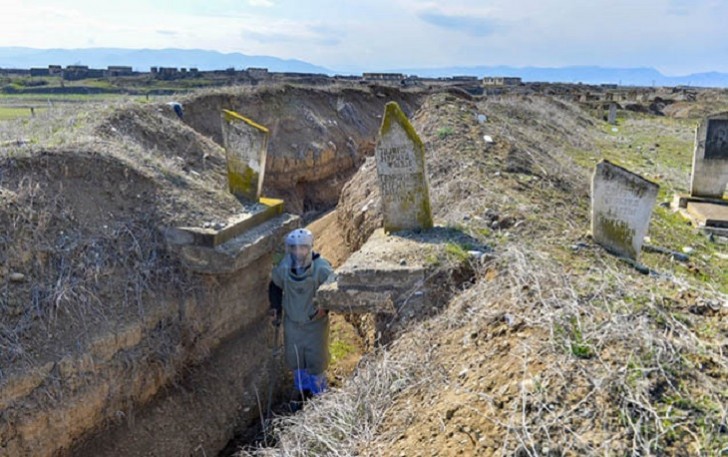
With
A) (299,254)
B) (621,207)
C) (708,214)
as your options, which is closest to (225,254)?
(299,254)

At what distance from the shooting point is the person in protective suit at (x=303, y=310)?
223 inches

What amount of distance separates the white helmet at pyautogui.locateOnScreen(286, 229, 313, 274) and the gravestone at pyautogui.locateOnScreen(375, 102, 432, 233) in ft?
3.51

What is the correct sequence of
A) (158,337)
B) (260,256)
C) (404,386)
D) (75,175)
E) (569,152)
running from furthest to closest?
(569,152) → (260,256) → (75,175) → (158,337) → (404,386)

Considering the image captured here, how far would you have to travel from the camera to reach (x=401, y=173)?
600 cm

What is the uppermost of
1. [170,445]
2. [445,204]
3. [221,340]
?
[445,204]

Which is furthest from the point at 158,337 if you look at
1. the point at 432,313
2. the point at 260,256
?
the point at 432,313

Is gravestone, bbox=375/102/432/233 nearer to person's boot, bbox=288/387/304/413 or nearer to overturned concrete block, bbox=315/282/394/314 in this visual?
overturned concrete block, bbox=315/282/394/314

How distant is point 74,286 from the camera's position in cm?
541

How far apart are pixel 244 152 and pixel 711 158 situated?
25.2 ft

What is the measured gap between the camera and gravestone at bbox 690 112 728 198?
8.95m

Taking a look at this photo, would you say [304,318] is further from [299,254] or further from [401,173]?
[401,173]

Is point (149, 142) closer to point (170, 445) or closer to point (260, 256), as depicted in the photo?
point (260, 256)

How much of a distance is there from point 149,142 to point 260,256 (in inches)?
132

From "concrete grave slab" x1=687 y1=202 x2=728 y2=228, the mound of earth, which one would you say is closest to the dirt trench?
the mound of earth
